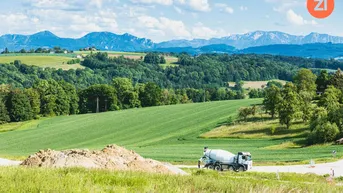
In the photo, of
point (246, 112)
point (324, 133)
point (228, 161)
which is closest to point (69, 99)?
point (246, 112)

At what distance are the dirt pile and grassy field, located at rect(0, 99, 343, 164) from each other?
871 inches

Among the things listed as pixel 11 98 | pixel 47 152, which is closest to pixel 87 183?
pixel 47 152

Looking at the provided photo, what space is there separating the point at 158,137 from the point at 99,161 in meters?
54.9

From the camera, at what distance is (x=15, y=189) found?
759 centimetres

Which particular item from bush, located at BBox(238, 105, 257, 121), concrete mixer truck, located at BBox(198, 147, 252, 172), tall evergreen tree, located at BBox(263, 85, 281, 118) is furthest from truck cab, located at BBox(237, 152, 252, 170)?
bush, located at BBox(238, 105, 257, 121)

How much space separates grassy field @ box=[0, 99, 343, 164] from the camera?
158 feet

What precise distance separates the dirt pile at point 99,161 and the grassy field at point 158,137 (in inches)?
871

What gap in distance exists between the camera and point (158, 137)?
7544cm

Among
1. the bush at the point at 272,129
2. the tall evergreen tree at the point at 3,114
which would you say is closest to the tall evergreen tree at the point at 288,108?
the bush at the point at 272,129

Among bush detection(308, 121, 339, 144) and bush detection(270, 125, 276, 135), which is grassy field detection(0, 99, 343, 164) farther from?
bush detection(308, 121, 339, 144)

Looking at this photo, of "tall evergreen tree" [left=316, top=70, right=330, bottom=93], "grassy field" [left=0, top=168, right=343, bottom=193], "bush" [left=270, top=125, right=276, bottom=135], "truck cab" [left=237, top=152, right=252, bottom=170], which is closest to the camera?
"grassy field" [left=0, top=168, right=343, bottom=193]

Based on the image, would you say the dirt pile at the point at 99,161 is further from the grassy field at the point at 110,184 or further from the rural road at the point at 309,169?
the rural road at the point at 309,169

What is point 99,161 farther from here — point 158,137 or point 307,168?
point 158,137

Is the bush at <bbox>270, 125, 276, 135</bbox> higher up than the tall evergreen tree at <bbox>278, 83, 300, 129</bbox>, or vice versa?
the tall evergreen tree at <bbox>278, 83, 300, 129</bbox>
